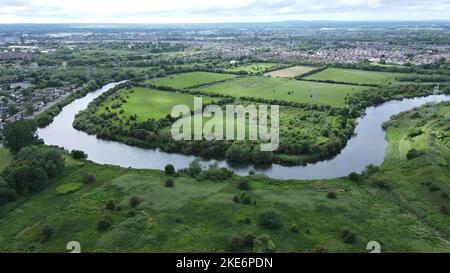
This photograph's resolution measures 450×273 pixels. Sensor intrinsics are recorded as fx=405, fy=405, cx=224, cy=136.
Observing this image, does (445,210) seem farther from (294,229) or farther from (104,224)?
(104,224)

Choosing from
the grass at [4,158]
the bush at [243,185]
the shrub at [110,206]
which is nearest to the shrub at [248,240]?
the bush at [243,185]

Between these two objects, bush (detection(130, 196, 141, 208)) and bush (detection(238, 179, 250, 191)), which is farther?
bush (detection(238, 179, 250, 191))

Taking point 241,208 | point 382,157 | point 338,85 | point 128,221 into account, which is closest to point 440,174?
point 382,157

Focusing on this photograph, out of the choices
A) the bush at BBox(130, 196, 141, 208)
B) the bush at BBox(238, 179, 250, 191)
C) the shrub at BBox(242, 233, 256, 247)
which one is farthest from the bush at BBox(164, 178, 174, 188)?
the shrub at BBox(242, 233, 256, 247)

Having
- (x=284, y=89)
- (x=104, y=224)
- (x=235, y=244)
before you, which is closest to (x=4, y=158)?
(x=104, y=224)

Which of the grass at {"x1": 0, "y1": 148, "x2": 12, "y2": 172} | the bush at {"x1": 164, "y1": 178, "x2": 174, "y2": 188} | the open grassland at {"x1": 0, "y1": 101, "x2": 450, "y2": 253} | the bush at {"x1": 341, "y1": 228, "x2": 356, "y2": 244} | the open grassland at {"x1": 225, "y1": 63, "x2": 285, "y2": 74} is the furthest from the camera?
the open grassland at {"x1": 225, "y1": 63, "x2": 285, "y2": 74}

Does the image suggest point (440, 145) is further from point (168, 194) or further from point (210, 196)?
point (168, 194)

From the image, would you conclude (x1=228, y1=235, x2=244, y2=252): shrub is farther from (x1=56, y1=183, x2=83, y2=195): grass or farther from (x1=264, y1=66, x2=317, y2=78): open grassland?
(x1=264, y1=66, x2=317, y2=78): open grassland
